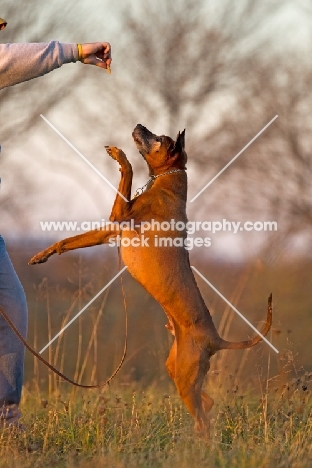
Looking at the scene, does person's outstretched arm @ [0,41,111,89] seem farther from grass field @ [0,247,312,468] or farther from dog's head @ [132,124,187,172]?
grass field @ [0,247,312,468]

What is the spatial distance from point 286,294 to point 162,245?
414 centimetres

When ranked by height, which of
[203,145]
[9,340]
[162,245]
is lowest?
[9,340]

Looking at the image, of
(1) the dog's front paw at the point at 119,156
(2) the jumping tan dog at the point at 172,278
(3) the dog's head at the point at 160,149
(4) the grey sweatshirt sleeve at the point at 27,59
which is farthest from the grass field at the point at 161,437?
(4) the grey sweatshirt sleeve at the point at 27,59

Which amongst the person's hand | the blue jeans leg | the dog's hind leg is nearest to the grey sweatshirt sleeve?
the person's hand

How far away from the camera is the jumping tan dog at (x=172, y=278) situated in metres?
4.45

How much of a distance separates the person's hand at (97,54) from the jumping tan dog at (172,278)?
64 cm

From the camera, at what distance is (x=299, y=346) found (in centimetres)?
809

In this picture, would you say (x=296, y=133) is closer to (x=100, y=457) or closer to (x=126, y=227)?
(x=126, y=227)

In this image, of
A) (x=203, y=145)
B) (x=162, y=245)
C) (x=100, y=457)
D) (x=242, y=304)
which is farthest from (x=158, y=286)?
(x=242, y=304)

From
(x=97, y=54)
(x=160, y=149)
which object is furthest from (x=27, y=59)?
(x=160, y=149)

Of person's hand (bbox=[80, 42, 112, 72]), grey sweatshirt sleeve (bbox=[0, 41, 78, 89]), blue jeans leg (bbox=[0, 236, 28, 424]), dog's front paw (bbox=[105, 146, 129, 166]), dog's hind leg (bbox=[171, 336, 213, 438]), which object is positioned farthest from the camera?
dog's front paw (bbox=[105, 146, 129, 166])

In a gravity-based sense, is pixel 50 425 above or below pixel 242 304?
below

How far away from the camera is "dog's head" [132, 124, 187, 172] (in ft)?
16.4

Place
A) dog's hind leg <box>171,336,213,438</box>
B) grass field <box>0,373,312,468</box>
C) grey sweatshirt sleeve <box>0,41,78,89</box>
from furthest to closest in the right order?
dog's hind leg <box>171,336,213,438</box>, grey sweatshirt sleeve <box>0,41,78,89</box>, grass field <box>0,373,312,468</box>
